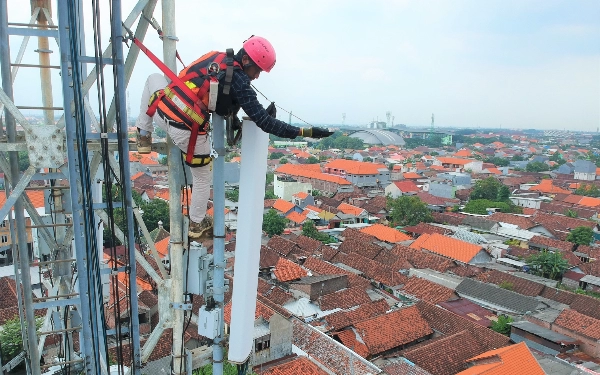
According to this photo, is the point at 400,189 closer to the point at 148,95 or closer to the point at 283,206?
the point at 283,206

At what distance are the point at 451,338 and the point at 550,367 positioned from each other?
2.25 meters

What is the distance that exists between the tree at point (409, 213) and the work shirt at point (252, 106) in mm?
24765

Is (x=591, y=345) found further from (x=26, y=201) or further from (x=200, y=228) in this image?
(x=26, y=201)

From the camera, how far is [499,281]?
16531mm

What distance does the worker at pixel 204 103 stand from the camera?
8.21 feet

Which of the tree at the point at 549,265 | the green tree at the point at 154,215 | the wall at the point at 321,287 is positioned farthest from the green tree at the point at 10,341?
the tree at the point at 549,265

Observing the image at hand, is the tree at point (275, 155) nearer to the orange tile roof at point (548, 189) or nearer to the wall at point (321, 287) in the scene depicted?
the orange tile roof at point (548, 189)

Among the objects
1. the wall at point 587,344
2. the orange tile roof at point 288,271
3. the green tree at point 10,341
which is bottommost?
the wall at point 587,344

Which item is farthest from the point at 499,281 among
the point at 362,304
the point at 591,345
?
the point at 362,304

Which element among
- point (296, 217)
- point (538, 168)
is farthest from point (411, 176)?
point (538, 168)

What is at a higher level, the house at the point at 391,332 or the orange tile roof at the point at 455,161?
the orange tile roof at the point at 455,161

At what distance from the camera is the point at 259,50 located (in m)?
2.63

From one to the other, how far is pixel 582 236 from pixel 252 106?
79.9ft

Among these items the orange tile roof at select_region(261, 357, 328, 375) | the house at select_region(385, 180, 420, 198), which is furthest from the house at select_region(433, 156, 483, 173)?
the orange tile roof at select_region(261, 357, 328, 375)
